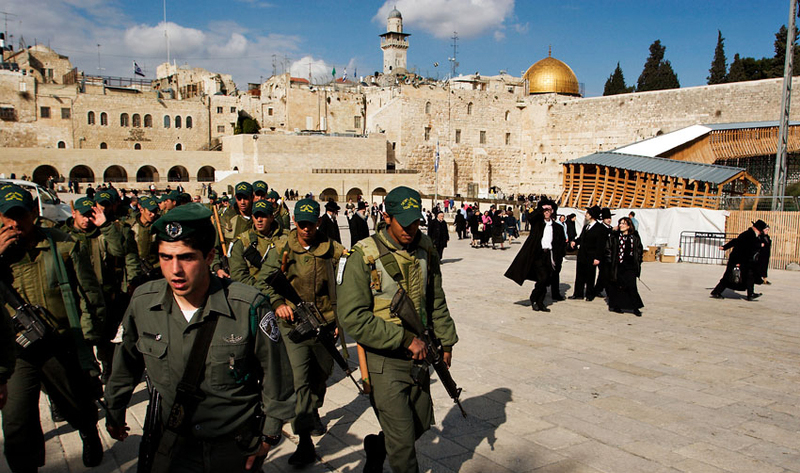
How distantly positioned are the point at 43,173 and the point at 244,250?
42.9 m

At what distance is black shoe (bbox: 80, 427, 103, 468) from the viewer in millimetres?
3436

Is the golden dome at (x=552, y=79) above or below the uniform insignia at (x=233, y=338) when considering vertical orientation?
above

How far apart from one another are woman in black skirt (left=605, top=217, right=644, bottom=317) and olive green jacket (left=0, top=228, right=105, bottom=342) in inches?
265

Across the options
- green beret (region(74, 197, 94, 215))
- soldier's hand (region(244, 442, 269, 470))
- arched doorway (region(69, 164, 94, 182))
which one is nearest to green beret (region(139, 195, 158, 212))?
green beret (region(74, 197, 94, 215))

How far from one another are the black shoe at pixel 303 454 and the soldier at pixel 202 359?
1382 millimetres

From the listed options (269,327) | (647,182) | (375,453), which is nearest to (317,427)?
(375,453)

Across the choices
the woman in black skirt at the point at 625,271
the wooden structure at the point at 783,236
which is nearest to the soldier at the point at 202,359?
the woman in black skirt at the point at 625,271

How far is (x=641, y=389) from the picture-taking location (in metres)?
4.89

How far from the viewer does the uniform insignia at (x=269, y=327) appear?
6.86 ft

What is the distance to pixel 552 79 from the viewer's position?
4759cm

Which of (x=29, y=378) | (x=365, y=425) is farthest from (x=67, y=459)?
(x=365, y=425)

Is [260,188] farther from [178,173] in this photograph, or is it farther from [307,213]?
[178,173]

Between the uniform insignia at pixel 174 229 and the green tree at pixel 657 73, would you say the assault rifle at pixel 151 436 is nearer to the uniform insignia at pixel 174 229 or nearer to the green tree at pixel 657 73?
the uniform insignia at pixel 174 229

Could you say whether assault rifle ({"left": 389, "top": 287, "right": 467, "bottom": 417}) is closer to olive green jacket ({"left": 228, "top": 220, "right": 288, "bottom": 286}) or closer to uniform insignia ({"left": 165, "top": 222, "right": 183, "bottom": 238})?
uniform insignia ({"left": 165, "top": 222, "right": 183, "bottom": 238})
